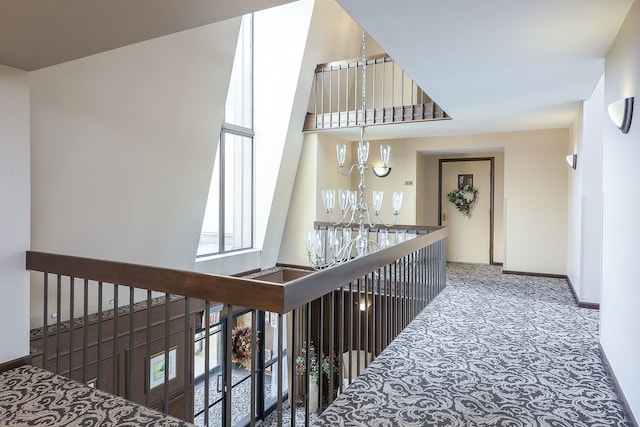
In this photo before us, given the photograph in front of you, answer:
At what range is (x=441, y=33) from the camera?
3.00 metres

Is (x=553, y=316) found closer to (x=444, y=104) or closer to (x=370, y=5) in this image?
(x=444, y=104)

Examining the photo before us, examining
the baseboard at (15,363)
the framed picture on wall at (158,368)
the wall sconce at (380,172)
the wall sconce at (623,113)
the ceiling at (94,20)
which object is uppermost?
the ceiling at (94,20)

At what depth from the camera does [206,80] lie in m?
5.07

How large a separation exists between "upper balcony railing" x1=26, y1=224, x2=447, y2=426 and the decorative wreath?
10.8ft

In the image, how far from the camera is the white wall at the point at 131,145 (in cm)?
386

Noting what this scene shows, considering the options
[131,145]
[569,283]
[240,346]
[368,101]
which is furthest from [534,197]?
[131,145]

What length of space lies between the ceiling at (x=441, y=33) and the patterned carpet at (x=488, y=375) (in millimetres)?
2493

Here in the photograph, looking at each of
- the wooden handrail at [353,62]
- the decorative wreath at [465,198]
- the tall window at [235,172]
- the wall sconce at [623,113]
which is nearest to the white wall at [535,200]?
the decorative wreath at [465,198]

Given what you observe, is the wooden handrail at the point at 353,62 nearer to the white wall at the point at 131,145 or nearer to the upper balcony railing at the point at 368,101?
the upper balcony railing at the point at 368,101

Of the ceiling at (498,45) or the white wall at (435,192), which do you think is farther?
the white wall at (435,192)

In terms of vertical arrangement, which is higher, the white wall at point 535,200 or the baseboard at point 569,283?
the white wall at point 535,200

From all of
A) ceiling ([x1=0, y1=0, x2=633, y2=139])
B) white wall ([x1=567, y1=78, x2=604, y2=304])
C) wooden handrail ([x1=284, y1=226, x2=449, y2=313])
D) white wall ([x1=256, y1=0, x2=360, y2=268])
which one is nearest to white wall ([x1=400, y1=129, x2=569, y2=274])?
white wall ([x1=567, y1=78, x2=604, y2=304])

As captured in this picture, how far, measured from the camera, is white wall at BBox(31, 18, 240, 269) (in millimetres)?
3863

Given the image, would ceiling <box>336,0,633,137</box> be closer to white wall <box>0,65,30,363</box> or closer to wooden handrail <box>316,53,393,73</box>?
wooden handrail <box>316,53,393,73</box>
